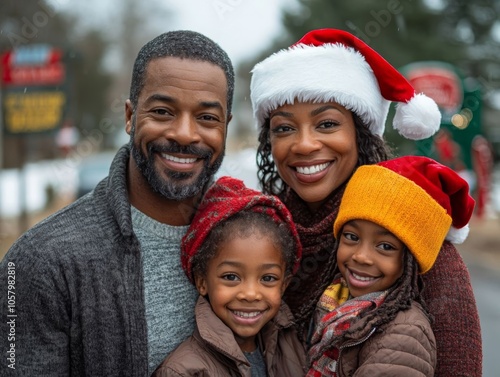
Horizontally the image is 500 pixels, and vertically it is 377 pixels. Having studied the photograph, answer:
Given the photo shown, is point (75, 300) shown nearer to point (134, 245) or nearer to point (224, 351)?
point (134, 245)

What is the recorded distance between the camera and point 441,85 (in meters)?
14.5

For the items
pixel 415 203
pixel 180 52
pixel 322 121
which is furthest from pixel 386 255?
pixel 180 52

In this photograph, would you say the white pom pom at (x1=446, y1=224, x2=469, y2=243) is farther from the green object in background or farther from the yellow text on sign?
the green object in background

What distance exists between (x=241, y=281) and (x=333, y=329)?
0.44 meters

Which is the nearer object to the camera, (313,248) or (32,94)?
(313,248)

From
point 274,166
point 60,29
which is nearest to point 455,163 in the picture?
point 274,166

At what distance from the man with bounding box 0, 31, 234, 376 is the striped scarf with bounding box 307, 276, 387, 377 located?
533 millimetres

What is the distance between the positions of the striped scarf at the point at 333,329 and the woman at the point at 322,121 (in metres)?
0.26

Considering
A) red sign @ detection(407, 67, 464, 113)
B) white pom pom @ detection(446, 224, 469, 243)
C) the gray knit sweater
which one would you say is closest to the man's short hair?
the gray knit sweater

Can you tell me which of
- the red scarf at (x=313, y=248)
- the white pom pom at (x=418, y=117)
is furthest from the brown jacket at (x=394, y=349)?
the white pom pom at (x=418, y=117)

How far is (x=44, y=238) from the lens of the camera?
2.31 metres

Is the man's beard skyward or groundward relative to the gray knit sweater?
skyward

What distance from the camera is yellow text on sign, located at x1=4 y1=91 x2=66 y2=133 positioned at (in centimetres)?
1191

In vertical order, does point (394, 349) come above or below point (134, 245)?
below
